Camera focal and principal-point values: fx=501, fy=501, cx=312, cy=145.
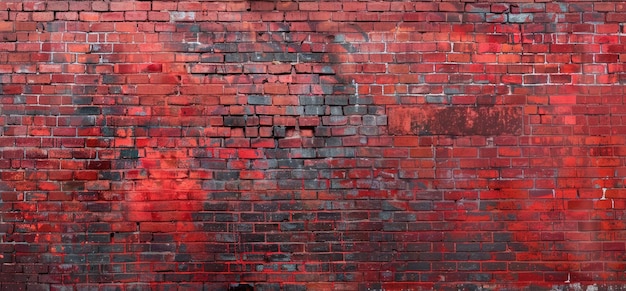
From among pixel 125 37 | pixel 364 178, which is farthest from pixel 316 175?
pixel 125 37

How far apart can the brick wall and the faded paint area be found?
16 mm

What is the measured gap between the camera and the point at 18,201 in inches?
153

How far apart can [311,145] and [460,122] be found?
118 cm

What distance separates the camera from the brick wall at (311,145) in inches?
153

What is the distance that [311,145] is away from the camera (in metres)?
3.92

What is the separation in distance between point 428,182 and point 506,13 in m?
1.48

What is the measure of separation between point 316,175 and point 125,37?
6.08 ft

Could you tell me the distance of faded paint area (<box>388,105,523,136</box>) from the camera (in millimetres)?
3934

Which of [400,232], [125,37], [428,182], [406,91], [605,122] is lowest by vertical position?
[400,232]

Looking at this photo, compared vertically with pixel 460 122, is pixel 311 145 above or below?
below

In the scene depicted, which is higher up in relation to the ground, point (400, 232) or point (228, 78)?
point (228, 78)

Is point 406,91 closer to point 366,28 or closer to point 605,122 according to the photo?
point 366,28

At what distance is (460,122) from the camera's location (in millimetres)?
3936

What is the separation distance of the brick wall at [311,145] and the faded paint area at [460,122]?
0.02 metres
